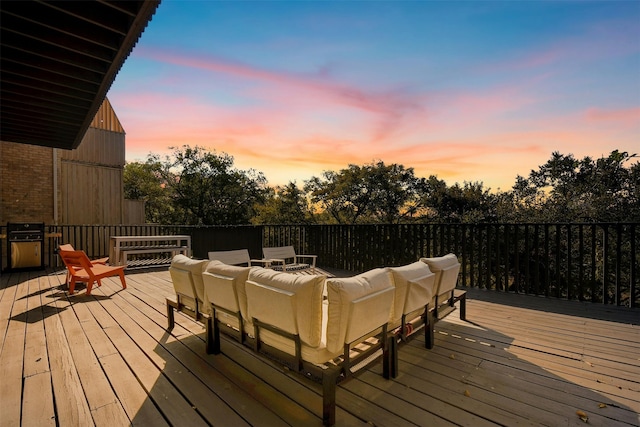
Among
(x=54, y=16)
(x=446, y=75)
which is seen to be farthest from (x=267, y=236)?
(x=54, y=16)

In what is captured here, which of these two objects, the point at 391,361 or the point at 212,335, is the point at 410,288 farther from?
the point at 212,335

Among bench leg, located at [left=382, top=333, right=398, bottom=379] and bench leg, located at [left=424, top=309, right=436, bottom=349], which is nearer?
bench leg, located at [left=382, top=333, right=398, bottom=379]

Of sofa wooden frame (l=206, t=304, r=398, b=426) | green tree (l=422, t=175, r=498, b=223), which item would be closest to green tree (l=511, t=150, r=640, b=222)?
green tree (l=422, t=175, r=498, b=223)

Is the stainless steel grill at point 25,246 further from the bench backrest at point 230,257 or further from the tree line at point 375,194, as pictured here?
→ the tree line at point 375,194

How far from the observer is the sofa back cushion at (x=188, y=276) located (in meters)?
2.51

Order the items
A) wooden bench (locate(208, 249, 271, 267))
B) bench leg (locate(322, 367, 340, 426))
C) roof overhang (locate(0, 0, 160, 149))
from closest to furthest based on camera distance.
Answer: bench leg (locate(322, 367, 340, 426)) < roof overhang (locate(0, 0, 160, 149)) < wooden bench (locate(208, 249, 271, 267))

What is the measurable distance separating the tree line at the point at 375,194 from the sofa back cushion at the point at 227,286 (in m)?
13.7

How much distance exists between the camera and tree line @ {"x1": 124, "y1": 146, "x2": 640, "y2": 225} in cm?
1202

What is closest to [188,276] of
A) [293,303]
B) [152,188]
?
[293,303]

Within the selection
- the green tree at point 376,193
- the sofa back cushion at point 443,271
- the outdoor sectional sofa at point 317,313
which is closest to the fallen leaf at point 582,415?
the outdoor sectional sofa at point 317,313

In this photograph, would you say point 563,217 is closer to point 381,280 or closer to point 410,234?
point 410,234

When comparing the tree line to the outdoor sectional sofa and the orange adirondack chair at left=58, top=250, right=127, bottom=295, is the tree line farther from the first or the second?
the orange adirondack chair at left=58, top=250, right=127, bottom=295

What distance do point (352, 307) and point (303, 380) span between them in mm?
554

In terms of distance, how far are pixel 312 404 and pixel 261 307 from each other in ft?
2.25
